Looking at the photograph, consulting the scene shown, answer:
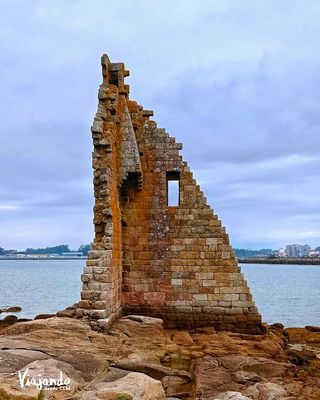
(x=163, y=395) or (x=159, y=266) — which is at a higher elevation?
(x=159, y=266)

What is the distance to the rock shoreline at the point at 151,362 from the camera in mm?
8734

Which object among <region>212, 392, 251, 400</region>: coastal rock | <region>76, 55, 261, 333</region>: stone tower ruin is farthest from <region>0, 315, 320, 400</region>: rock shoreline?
<region>76, 55, 261, 333</region>: stone tower ruin

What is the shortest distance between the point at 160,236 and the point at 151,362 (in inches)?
227

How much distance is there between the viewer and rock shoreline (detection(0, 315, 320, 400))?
8734 mm

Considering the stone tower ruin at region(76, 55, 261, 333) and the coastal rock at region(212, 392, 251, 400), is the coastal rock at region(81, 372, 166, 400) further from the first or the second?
the stone tower ruin at region(76, 55, 261, 333)

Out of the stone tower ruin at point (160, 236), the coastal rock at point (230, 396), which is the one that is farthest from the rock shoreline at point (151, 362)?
the stone tower ruin at point (160, 236)

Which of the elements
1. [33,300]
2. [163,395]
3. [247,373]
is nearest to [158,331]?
[247,373]

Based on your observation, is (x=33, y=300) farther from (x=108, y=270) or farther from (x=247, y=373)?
(x=247, y=373)

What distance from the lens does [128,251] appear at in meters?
16.9

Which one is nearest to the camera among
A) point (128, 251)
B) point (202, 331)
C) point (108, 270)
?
point (108, 270)

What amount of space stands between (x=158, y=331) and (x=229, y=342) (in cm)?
199

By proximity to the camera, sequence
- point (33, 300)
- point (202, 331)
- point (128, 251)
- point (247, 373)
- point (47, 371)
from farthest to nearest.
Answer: point (33, 300) → point (128, 251) → point (202, 331) → point (247, 373) → point (47, 371)

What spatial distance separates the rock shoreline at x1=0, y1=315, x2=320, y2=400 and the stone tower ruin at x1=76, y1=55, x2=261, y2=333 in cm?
86

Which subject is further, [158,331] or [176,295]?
[176,295]
